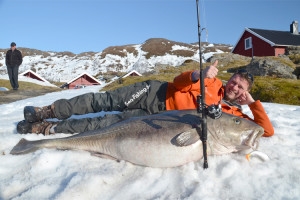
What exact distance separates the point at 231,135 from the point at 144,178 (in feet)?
3.88

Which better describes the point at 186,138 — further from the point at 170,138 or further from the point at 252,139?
the point at 252,139

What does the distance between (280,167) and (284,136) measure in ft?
4.64

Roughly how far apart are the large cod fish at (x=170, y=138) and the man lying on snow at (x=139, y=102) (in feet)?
3.09

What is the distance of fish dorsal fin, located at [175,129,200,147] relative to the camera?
3.26 meters

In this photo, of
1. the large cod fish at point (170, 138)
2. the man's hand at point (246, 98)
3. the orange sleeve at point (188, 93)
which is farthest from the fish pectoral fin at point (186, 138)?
the man's hand at point (246, 98)

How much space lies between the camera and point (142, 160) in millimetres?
3404

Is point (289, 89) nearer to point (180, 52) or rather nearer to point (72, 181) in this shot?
point (72, 181)

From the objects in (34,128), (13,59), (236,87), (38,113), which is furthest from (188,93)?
(13,59)

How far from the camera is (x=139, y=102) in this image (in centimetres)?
512

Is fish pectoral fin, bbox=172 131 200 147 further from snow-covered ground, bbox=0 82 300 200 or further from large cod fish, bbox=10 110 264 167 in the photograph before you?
snow-covered ground, bbox=0 82 300 200

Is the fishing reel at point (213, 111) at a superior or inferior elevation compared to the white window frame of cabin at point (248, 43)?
inferior

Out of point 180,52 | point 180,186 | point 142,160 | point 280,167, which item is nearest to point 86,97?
point 142,160

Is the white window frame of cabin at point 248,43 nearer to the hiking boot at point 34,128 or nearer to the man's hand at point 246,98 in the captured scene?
Answer: the man's hand at point 246,98

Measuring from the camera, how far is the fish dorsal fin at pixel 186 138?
326cm
